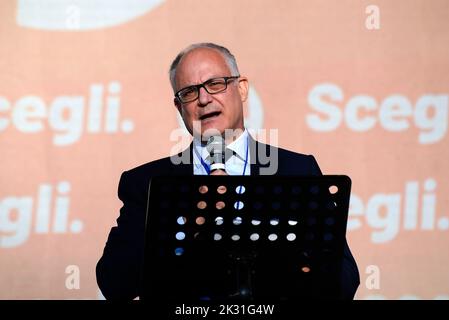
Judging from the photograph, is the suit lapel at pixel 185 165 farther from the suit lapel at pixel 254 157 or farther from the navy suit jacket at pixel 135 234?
the suit lapel at pixel 254 157

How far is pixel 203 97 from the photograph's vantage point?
2.46 meters

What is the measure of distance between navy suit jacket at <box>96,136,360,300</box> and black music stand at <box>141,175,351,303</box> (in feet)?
1.10

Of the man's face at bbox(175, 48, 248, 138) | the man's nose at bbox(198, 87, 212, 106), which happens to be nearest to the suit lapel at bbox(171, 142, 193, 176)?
the man's face at bbox(175, 48, 248, 138)

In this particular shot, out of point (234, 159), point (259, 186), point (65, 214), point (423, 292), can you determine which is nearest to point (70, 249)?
point (65, 214)

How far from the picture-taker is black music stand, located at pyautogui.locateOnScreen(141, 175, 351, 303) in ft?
5.05

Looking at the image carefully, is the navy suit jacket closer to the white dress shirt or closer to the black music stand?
the white dress shirt

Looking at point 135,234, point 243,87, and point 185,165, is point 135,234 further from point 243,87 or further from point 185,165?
point 243,87

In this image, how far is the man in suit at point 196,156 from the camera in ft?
7.47

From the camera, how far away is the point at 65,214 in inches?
134

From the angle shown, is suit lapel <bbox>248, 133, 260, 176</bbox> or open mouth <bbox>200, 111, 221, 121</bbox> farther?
suit lapel <bbox>248, 133, 260, 176</bbox>

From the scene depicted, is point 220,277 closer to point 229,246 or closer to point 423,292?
point 229,246

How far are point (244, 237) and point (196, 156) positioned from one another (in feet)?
3.46

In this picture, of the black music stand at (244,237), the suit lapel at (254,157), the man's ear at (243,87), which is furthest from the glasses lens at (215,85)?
the black music stand at (244,237)
